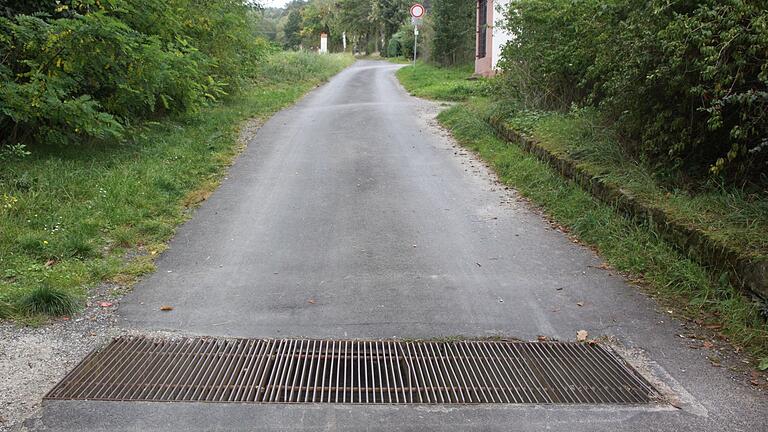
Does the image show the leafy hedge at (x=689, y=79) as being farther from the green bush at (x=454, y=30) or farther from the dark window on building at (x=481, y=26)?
the green bush at (x=454, y=30)

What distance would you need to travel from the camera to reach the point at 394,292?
16.6 ft

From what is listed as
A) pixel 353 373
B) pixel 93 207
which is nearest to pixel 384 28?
pixel 93 207

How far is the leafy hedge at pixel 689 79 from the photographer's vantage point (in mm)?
5414

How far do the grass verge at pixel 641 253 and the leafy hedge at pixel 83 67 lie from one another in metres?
5.44

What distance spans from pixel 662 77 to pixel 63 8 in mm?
7582

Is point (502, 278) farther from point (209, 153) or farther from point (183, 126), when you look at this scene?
point (183, 126)

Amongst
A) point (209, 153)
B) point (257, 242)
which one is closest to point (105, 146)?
point (209, 153)

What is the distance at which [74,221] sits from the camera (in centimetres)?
641

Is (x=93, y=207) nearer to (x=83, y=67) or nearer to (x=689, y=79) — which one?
(x=83, y=67)

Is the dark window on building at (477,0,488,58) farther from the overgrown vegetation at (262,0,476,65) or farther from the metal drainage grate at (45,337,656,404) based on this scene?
the metal drainage grate at (45,337,656,404)

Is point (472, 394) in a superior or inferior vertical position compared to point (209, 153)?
inferior

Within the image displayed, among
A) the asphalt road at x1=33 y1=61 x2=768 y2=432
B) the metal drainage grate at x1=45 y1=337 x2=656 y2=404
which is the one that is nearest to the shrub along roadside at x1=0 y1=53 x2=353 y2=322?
the asphalt road at x1=33 y1=61 x2=768 y2=432

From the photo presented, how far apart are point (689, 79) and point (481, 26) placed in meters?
20.8

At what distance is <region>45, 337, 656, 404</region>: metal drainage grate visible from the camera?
3.62 meters
